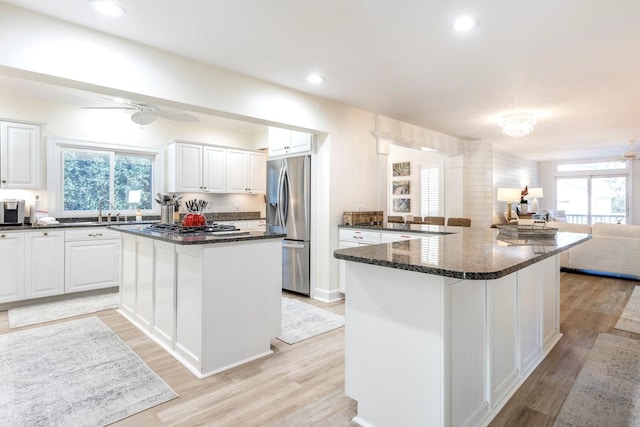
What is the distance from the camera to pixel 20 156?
4188 mm

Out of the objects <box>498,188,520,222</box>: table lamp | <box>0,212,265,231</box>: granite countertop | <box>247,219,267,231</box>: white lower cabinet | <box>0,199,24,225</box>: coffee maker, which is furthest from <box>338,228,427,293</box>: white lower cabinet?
<box>498,188,520,222</box>: table lamp

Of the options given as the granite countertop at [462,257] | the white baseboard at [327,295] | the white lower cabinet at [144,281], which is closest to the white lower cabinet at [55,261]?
the white lower cabinet at [144,281]

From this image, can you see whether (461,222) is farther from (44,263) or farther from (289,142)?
(44,263)

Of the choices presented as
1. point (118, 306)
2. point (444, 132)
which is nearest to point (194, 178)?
point (118, 306)

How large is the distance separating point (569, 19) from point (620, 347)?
2628 millimetres

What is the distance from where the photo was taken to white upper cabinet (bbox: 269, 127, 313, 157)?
445 cm

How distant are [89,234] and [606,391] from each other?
17.7 feet

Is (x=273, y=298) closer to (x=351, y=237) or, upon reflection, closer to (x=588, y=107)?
(x=351, y=237)

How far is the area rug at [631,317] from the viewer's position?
327cm

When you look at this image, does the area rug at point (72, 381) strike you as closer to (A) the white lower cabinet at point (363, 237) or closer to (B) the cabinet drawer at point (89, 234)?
(B) the cabinet drawer at point (89, 234)

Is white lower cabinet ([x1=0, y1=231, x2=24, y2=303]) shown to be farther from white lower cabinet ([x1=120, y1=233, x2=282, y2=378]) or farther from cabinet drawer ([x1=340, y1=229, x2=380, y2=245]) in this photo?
cabinet drawer ([x1=340, y1=229, x2=380, y2=245])

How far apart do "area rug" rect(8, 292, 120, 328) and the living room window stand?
1219cm

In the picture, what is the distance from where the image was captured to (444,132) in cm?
609

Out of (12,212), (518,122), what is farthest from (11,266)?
(518,122)
